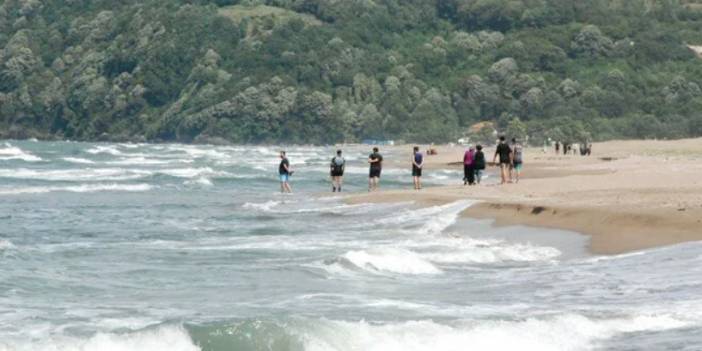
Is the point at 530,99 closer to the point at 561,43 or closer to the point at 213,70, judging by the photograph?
the point at 561,43

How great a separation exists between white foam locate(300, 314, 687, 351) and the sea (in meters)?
0.02

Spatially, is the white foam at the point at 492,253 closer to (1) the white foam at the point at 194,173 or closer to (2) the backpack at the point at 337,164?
(2) the backpack at the point at 337,164

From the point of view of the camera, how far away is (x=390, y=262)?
20.4m

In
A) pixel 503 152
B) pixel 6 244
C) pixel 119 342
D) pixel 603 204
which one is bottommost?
pixel 6 244

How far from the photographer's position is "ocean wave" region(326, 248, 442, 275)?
20109 millimetres

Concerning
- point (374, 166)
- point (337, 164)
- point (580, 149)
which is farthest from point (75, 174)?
point (580, 149)

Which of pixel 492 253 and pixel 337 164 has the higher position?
pixel 337 164

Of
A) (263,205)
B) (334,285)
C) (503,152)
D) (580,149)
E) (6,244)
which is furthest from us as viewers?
(580,149)

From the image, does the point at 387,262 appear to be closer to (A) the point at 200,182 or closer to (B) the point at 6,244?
(B) the point at 6,244

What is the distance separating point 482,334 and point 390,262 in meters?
6.45

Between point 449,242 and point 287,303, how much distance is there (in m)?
7.27

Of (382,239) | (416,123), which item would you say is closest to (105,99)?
(416,123)

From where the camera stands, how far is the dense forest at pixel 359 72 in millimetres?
151000

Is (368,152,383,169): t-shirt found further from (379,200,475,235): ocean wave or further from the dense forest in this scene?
the dense forest
